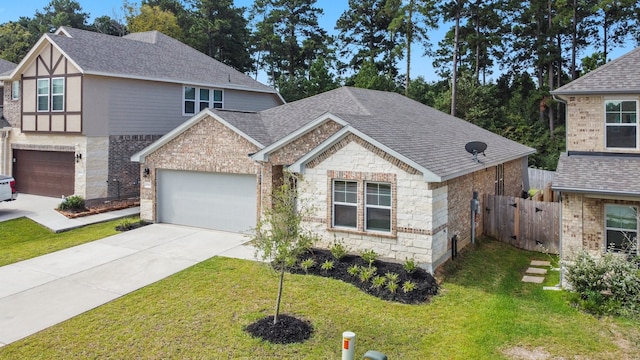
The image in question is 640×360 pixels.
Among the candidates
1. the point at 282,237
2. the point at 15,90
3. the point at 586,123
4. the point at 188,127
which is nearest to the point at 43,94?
the point at 15,90

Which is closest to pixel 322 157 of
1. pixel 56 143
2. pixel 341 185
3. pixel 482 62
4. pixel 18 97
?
pixel 341 185

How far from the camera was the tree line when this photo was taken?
36.1m

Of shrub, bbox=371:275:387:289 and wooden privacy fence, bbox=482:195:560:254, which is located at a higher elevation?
wooden privacy fence, bbox=482:195:560:254

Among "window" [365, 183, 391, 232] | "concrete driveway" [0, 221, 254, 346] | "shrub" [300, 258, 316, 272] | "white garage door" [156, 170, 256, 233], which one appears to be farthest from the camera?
"white garage door" [156, 170, 256, 233]

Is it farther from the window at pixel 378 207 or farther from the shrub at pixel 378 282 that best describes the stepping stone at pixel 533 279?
the shrub at pixel 378 282

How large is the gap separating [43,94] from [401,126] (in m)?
16.4

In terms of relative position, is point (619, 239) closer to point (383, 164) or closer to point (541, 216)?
point (541, 216)

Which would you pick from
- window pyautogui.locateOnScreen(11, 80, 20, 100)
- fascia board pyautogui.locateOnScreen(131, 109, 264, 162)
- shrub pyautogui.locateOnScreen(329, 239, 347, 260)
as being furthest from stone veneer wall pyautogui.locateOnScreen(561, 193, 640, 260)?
window pyautogui.locateOnScreen(11, 80, 20, 100)

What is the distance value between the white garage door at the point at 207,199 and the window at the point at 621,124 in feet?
36.0

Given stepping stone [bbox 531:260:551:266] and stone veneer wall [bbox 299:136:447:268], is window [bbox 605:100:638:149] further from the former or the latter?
stone veneer wall [bbox 299:136:447:268]

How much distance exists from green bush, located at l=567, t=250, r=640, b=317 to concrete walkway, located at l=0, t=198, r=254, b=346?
27.8 ft

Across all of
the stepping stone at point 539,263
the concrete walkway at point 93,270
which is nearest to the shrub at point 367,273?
the concrete walkway at point 93,270

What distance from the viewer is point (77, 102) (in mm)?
A: 19250

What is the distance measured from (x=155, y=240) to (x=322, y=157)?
6469 mm
